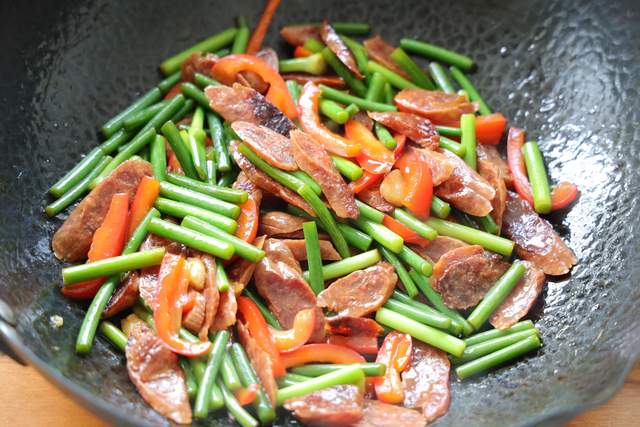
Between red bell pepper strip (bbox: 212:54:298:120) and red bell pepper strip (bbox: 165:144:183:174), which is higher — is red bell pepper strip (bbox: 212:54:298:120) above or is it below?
above

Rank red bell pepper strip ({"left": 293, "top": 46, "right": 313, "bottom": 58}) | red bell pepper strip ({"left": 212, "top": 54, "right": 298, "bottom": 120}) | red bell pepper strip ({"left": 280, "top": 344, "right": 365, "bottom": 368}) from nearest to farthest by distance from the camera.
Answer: red bell pepper strip ({"left": 280, "top": 344, "right": 365, "bottom": 368}) < red bell pepper strip ({"left": 212, "top": 54, "right": 298, "bottom": 120}) < red bell pepper strip ({"left": 293, "top": 46, "right": 313, "bottom": 58})

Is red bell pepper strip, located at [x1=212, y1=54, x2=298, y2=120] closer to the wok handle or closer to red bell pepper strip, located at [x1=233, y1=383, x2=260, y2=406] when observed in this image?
red bell pepper strip, located at [x1=233, y1=383, x2=260, y2=406]

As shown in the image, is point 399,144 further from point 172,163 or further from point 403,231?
point 172,163

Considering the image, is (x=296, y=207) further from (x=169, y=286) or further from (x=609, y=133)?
(x=609, y=133)

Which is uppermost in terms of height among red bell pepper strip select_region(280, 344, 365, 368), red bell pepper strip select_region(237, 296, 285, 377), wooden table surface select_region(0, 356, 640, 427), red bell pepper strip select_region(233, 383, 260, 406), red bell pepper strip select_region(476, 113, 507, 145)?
red bell pepper strip select_region(476, 113, 507, 145)

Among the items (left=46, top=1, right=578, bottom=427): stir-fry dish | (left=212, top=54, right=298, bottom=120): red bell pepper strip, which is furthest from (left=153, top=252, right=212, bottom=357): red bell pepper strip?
(left=212, top=54, right=298, bottom=120): red bell pepper strip

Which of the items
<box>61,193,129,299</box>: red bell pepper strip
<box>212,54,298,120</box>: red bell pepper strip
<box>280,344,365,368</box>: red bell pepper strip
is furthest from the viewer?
<box>212,54,298,120</box>: red bell pepper strip

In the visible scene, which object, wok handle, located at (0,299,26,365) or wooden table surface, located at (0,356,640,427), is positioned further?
wooden table surface, located at (0,356,640,427)
